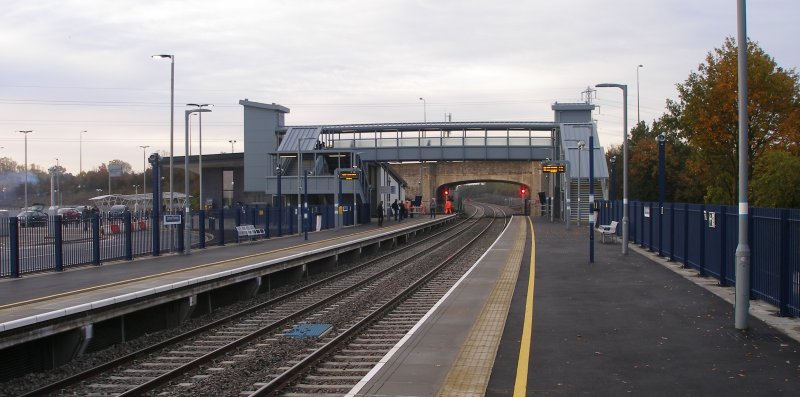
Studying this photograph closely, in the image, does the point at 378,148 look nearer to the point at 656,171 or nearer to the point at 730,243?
the point at 656,171

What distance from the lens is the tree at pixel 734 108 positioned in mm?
29875

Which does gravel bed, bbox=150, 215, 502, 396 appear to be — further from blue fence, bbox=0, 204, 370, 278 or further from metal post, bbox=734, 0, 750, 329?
blue fence, bbox=0, 204, 370, 278

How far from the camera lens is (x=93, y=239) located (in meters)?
21.6

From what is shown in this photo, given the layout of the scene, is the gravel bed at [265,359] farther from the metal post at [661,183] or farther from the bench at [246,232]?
the bench at [246,232]

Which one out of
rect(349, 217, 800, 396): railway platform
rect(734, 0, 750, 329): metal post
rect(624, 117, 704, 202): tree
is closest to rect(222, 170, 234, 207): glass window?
rect(624, 117, 704, 202): tree

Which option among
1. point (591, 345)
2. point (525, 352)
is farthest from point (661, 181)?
point (525, 352)

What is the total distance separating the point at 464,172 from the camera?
8162 centimetres

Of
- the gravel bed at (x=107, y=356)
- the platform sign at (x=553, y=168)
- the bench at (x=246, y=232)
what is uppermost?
the platform sign at (x=553, y=168)

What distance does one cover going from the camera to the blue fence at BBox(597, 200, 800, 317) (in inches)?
455

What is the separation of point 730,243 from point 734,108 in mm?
16755

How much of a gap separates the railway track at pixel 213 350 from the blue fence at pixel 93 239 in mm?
6876

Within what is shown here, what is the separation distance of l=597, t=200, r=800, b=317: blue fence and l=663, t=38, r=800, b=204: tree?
712cm

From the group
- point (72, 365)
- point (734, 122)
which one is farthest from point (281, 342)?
point (734, 122)

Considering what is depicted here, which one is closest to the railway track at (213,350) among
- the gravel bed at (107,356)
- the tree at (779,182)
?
the gravel bed at (107,356)
